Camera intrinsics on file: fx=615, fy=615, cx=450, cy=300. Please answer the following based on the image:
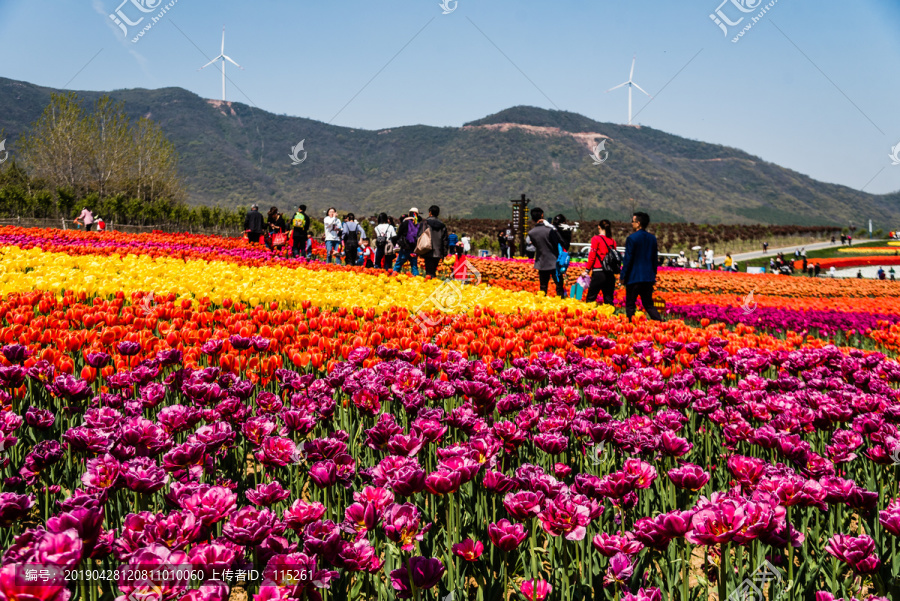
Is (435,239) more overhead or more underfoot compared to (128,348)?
more overhead

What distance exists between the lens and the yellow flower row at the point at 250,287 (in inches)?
291

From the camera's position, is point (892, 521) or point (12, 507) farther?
point (892, 521)

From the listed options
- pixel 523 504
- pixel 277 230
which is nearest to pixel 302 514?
→ pixel 523 504

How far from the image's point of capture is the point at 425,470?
8.41 ft

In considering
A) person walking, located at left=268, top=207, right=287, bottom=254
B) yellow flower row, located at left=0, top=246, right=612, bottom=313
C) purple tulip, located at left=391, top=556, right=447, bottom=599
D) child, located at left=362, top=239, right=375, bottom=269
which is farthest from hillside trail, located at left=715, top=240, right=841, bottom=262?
purple tulip, located at left=391, top=556, right=447, bottom=599

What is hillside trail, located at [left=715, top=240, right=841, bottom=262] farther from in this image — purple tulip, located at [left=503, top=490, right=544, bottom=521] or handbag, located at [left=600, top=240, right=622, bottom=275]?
purple tulip, located at [left=503, top=490, right=544, bottom=521]

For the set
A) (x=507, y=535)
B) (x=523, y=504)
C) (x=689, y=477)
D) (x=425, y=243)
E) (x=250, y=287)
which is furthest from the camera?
(x=425, y=243)

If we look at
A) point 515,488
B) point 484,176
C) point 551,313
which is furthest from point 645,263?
point 484,176

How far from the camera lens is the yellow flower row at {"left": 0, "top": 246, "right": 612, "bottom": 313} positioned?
7.39m

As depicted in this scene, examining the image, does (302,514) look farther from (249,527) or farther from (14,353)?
(14,353)

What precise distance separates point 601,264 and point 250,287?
557 centimetres

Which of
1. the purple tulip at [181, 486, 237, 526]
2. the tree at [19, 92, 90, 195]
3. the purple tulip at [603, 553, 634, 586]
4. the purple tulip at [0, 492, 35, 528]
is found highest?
the tree at [19, 92, 90, 195]

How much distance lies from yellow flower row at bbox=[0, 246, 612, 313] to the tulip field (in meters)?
1.60

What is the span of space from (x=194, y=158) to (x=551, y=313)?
20847 centimetres
